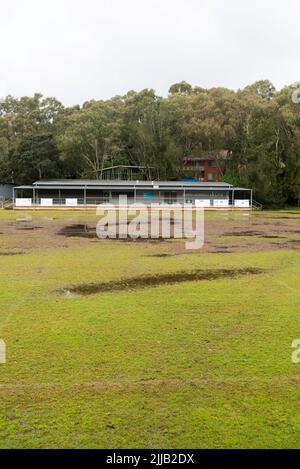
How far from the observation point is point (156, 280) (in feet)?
37.2

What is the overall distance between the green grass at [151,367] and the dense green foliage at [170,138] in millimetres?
49252

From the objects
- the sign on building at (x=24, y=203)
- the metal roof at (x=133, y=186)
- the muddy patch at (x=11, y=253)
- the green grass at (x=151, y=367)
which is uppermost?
the metal roof at (x=133, y=186)

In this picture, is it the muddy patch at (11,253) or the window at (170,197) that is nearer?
the muddy patch at (11,253)

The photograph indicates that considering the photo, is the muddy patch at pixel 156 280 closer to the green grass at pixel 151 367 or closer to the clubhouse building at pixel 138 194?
the green grass at pixel 151 367

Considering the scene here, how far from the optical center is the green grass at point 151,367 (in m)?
4.24

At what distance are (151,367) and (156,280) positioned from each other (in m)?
5.63

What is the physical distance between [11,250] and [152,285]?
7.86 metres

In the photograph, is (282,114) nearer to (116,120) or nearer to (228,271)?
(116,120)

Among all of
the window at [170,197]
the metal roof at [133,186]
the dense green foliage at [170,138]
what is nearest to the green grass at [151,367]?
the metal roof at [133,186]

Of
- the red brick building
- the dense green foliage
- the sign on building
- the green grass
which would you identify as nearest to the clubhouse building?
the sign on building

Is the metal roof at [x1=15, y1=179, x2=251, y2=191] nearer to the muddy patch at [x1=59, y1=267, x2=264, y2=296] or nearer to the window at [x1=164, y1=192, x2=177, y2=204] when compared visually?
the window at [x1=164, y1=192, x2=177, y2=204]

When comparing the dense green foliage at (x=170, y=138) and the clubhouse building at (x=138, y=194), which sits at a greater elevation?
the dense green foliage at (x=170, y=138)

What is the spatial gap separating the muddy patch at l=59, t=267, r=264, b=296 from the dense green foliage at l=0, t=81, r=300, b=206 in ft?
149

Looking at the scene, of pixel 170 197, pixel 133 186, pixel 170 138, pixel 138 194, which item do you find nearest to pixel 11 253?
pixel 133 186
